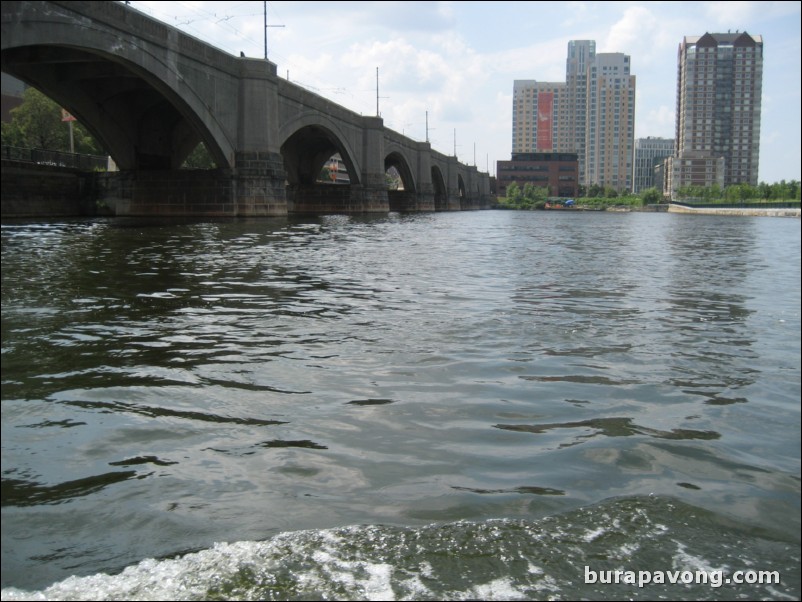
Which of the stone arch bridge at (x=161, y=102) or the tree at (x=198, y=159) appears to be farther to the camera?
the tree at (x=198, y=159)

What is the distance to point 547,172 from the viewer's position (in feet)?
620

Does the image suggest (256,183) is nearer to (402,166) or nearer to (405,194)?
(402,166)

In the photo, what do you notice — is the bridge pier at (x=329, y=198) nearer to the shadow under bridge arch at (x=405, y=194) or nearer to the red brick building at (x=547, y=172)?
the shadow under bridge arch at (x=405, y=194)

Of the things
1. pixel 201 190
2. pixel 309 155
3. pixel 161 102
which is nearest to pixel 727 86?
pixel 201 190

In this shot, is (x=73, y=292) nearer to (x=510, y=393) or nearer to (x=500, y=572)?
(x=510, y=393)

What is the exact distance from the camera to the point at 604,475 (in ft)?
12.6

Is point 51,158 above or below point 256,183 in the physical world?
above

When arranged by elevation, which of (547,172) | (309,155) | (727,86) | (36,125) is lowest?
(727,86)

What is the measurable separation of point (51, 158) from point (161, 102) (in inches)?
394

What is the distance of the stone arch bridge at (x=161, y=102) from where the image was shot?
1051 inches

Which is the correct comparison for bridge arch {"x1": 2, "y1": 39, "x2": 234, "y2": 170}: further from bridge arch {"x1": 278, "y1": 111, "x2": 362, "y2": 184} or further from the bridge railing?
bridge arch {"x1": 278, "y1": 111, "x2": 362, "y2": 184}

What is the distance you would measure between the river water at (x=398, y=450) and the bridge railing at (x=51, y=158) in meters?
39.0

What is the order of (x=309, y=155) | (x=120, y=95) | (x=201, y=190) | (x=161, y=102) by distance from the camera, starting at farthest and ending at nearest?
(x=309, y=155)
(x=161, y=102)
(x=201, y=190)
(x=120, y=95)

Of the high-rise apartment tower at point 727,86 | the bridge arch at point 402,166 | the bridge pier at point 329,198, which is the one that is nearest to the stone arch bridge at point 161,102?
the bridge pier at point 329,198
